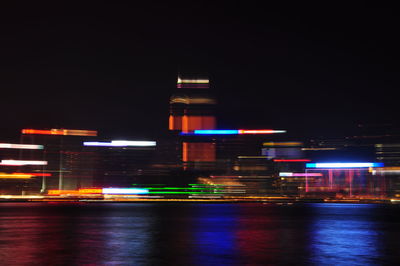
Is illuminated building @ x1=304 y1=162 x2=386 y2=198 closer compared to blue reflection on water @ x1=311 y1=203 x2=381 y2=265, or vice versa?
blue reflection on water @ x1=311 y1=203 x2=381 y2=265

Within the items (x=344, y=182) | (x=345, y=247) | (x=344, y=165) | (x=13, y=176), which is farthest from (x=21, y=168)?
(x=345, y=247)

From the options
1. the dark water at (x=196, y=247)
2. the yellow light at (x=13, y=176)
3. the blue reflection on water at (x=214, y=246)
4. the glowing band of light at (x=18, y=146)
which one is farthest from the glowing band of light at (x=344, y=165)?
the blue reflection on water at (x=214, y=246)

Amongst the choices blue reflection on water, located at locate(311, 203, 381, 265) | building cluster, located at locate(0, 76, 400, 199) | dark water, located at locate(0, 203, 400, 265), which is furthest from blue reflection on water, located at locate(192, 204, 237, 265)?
building cluster, located at locate(0, 76, 400, 199)

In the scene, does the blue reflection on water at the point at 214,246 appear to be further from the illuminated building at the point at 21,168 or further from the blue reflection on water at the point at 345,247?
the illuminated building at the point at 21,168

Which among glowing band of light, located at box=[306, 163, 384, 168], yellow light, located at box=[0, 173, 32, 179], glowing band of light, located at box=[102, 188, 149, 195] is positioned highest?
glowing band of light, located at box=[306, 163, 384, 168]

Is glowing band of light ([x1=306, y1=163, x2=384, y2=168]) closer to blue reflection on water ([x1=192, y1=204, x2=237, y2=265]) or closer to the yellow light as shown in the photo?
the yellow light

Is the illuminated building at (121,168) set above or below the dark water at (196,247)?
above

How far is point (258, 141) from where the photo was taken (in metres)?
199

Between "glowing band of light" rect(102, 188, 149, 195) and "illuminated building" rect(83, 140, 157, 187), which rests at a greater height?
"illuminated building" rect(83, 140, 157, 187)

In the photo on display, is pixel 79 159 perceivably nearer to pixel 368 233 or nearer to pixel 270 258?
pixel 368 233

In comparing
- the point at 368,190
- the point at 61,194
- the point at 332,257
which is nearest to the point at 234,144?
the point at 368,190

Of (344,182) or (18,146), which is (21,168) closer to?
(18,146)

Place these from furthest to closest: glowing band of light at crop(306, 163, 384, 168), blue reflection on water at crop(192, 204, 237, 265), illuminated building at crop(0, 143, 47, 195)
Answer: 1. glowing band of light at crop(306, 163, 384, 168)
2. illuminated building at crop(0, 143, 47, 195)
3. blue reflection on water at crop(192, 204, 237, 265)

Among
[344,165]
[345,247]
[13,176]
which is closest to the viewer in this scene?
[345,247]
